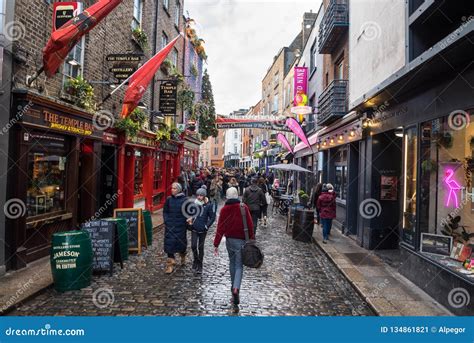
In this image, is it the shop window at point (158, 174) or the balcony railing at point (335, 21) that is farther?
the shop window at point (158, 174)

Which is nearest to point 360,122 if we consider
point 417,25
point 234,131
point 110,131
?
point 417,25

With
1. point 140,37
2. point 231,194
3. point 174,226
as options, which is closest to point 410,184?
point 231,194

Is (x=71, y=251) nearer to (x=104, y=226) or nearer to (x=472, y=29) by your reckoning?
(x=104, y=226)

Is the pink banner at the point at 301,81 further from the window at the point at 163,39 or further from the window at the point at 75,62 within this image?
the window at the point at 75,62

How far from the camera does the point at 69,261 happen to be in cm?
620

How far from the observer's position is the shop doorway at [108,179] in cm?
1251

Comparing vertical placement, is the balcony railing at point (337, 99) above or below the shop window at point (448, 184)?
above

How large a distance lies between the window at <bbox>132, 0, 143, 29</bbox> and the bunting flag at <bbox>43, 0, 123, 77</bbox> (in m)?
7.43

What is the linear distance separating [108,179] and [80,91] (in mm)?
3897

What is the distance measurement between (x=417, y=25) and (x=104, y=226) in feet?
24.2

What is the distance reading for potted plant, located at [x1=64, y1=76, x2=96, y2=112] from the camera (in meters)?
9.29

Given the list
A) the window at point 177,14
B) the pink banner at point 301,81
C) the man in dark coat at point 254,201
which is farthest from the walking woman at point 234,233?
the pink banner at point 301,81

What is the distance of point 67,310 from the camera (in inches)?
213

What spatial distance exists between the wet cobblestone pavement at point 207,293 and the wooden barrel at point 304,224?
2.40m
